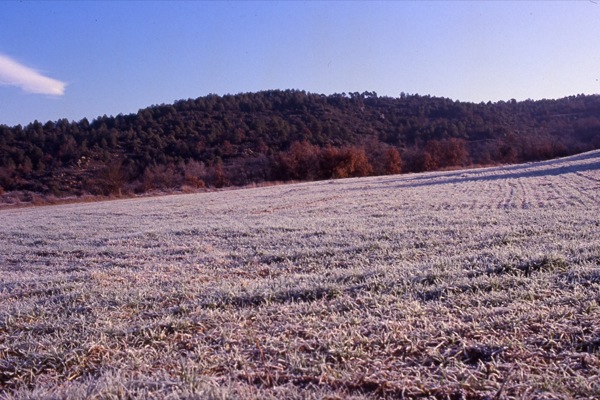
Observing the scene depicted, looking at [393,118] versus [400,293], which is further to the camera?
[393,118]

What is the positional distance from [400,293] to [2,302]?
17.4 ft

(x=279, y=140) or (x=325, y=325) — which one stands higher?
(x=279, y=140)

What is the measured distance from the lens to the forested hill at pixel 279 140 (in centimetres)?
6203

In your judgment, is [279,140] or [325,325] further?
[279,140]

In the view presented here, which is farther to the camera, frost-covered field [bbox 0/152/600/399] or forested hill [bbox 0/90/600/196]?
forested hill [bbox 0/90/600/196]

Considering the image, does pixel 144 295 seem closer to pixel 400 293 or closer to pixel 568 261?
pixel 400 293

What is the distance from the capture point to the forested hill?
6203cm

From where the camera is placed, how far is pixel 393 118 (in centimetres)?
9519

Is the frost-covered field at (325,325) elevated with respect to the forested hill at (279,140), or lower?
lower

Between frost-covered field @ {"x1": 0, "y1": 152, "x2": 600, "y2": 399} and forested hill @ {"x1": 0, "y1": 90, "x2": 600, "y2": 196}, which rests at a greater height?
forested hill @ {"x1": 0, "y1": 90, "x2": 600, "y2": 196}

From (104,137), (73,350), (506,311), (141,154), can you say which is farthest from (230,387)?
(104,137)

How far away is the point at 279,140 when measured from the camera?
7975 centimetres

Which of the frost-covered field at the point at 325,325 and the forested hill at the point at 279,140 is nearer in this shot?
the frost-covered field at the point at 325,325

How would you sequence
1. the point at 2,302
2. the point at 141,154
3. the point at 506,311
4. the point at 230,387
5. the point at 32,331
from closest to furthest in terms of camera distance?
the point at 230,387, the point at 506,311, the point at 32,331, the point at 2,302, the point at 141,154
